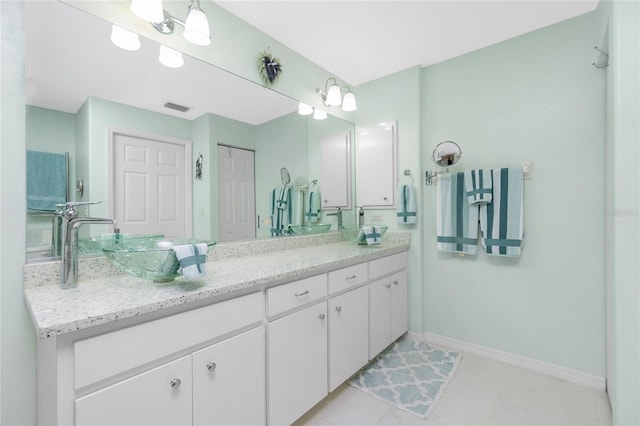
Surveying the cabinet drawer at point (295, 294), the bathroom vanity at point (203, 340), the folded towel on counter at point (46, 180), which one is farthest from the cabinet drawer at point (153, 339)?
the folded towel on counter at point (46, 180)

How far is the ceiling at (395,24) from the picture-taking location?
67.0 inches

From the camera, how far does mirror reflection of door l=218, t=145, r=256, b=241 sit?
1716 mm

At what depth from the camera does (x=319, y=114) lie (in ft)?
8.02

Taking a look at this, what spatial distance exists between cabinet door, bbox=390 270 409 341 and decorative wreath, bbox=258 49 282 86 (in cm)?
177

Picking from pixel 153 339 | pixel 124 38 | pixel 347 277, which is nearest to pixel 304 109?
pixel 124 38

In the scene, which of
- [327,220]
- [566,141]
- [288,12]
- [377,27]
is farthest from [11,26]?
[566,141]

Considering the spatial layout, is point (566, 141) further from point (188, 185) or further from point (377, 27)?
point (188, 185)

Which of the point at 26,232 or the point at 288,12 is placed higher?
the point at 288,12

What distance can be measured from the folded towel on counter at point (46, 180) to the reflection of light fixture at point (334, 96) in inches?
71.4

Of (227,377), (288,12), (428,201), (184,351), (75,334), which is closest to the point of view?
(75,334)

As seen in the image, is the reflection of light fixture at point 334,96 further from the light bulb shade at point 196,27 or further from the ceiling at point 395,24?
the light bulb shade at point 196,27

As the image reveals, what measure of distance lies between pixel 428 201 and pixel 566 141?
38.8 inches

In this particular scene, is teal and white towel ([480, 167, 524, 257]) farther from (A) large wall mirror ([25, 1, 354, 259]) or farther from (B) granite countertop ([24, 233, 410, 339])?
(A) large wall mirror ([25, 1, 354, 259])

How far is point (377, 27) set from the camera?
190 centimetres
